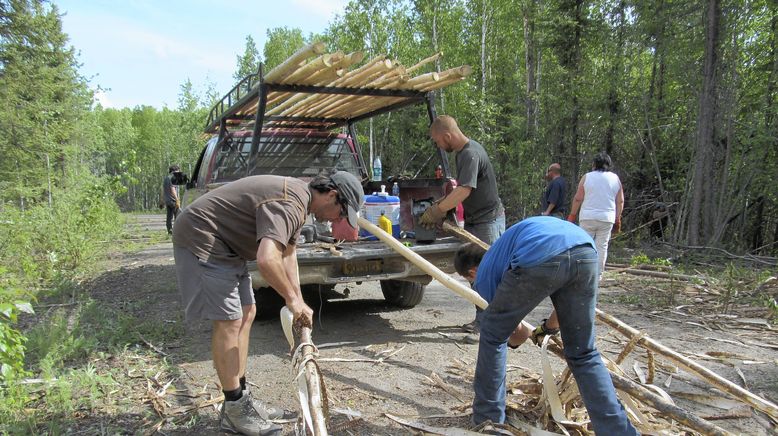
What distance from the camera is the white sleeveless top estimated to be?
19.0 feet

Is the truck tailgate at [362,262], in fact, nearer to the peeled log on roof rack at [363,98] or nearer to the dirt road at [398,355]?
the dirt road at [398,355]

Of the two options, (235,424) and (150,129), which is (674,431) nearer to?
(235,424)

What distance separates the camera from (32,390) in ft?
10.9

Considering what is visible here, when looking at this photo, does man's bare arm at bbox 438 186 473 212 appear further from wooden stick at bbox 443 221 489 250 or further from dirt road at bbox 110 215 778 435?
dirt road at bbox 110 215 778 435

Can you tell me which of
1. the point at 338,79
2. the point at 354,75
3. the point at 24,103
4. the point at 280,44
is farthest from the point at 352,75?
the point at 280,44

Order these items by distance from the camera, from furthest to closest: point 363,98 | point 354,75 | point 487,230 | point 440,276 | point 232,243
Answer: point 363,98, point 354,75, point 487,230, point 440,276, point 232,243

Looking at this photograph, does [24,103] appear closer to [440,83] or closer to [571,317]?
[440,83]

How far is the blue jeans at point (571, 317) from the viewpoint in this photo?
2.39m

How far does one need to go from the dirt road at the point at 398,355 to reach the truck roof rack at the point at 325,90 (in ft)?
7.58

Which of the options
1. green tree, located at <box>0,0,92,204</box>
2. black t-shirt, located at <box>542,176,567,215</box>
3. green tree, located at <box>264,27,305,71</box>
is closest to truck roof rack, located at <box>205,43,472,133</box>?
black t-shirt, located at <box>542,176,567,215</box>

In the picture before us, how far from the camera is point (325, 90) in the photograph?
4.96m

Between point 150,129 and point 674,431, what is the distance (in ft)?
205

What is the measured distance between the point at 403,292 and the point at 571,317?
3350 millimetres

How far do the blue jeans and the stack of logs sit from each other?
105 inches
